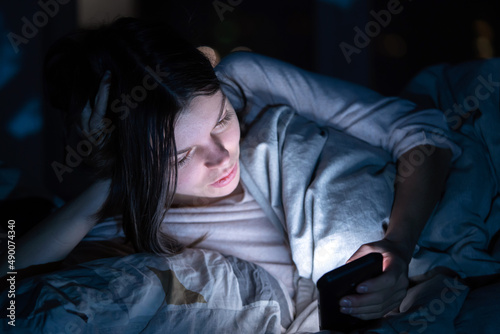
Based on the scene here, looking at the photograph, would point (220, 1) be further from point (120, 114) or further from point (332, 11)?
point (120, 114)

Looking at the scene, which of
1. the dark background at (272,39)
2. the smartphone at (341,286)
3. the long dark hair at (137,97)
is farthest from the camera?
the dark background at (272,39)

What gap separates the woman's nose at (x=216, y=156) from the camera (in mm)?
759

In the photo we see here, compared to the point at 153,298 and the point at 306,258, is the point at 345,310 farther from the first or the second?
the point at 153,298

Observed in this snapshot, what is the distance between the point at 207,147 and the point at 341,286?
1.07 feet

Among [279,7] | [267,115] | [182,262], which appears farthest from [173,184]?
[279,7]

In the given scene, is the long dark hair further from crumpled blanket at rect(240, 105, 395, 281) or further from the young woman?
crumpled blanket at rect(240, 105, 395, 281)

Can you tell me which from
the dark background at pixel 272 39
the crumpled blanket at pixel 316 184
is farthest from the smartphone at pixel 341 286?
the dark background at pixel 272 39

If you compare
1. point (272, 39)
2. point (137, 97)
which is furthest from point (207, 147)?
point (272, 39)

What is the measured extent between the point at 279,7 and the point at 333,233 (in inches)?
46.3

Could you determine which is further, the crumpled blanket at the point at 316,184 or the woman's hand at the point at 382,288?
the crumpled blanket at the point at 316,184

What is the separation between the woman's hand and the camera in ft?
2.10

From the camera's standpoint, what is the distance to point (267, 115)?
898 mm

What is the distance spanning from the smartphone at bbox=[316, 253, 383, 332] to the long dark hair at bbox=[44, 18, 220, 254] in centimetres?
33

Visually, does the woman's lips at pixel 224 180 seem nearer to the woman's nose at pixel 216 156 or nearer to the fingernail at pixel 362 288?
the woman's nose at pixel 216 156
